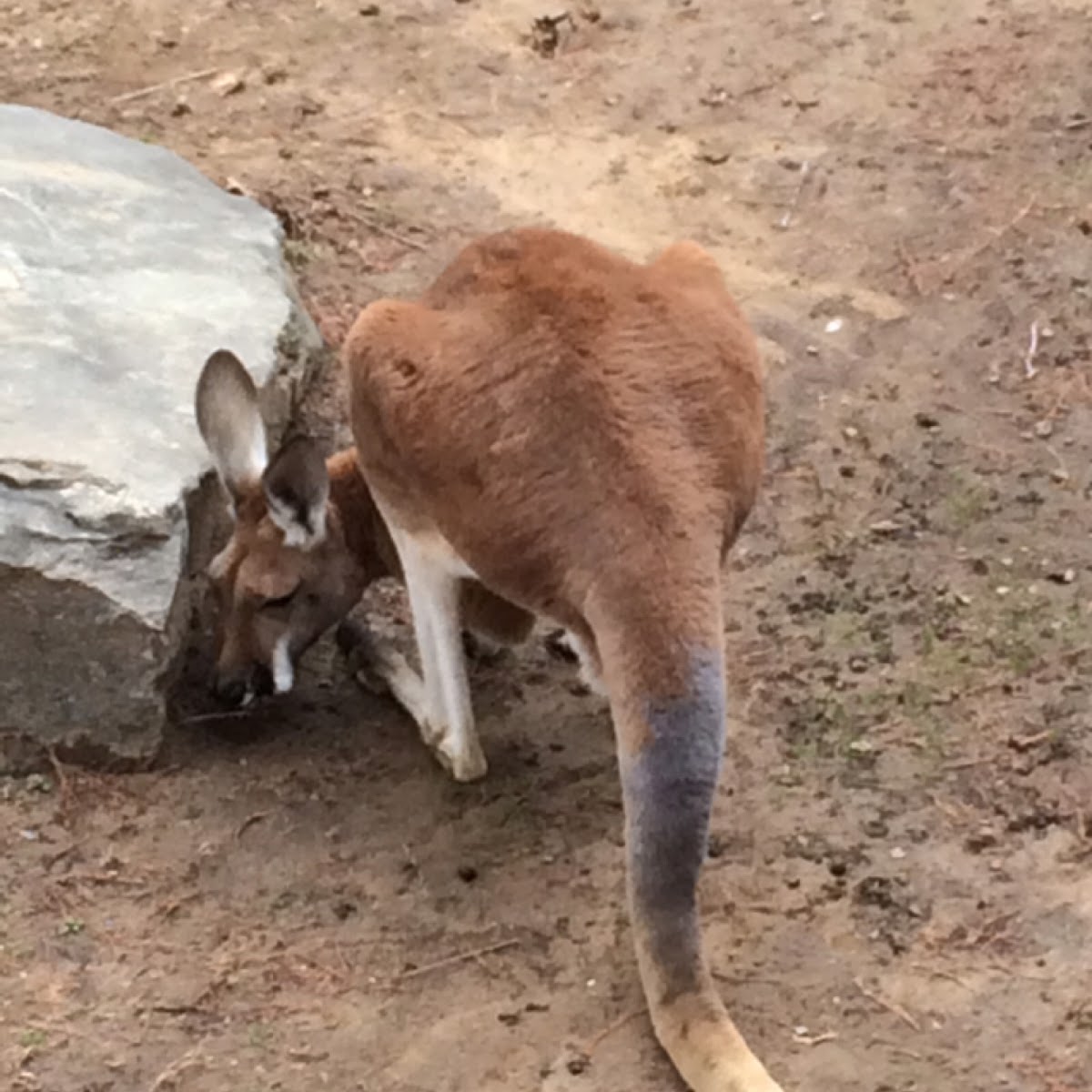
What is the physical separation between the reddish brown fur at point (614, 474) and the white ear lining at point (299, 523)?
0.23m

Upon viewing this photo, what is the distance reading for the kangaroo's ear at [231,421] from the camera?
12.2ft

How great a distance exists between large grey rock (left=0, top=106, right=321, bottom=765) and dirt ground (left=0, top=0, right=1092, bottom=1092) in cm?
23

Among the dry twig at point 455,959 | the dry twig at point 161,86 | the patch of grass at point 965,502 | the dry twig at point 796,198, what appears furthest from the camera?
the dry twig at point 161,86

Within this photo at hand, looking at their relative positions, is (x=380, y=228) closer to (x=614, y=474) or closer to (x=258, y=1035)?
(x=614, y=474)

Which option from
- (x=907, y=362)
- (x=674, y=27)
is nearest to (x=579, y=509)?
(x=907, y=362)

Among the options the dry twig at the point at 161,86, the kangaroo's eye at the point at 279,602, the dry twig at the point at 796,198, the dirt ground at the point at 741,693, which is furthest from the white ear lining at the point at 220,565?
the dry twig at the point at 161,86

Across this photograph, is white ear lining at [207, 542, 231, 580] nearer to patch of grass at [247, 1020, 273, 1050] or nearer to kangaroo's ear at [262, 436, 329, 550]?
kangaroo's ear at [262, 436, 329, 550]

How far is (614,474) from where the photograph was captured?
10.0 ft

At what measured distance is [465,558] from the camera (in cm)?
329

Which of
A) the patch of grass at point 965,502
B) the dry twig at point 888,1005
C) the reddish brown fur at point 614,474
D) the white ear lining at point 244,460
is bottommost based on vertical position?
the patch of grass at point 965,502

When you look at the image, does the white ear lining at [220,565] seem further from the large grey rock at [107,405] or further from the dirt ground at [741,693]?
the dirt ground at [741,693]

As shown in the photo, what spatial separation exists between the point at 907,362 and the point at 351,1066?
2717 mm

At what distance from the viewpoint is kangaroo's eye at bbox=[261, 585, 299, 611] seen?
383 centimetres

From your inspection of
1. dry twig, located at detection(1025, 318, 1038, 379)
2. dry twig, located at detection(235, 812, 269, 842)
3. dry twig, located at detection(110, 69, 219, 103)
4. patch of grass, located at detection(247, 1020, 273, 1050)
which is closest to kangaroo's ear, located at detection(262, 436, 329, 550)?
dry twig, located at detection(235, 812, 269, 842)
